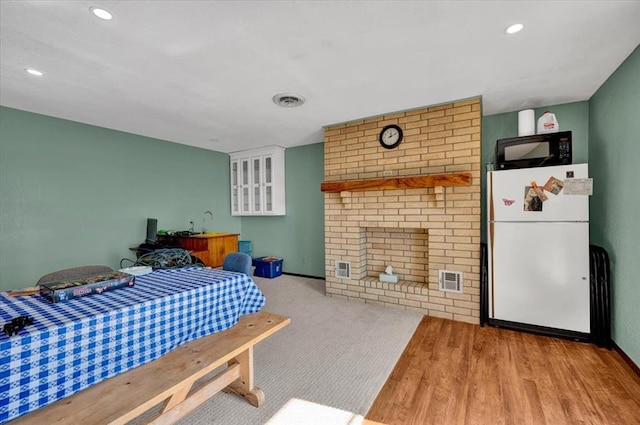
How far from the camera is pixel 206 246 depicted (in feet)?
14.0

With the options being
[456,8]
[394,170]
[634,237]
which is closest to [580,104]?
[634,237]

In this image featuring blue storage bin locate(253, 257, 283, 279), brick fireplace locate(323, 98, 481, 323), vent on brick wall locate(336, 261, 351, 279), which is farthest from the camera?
blue storage bin locate(253, 257, 283, 279)

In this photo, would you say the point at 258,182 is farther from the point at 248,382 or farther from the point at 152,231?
the point at 248,382

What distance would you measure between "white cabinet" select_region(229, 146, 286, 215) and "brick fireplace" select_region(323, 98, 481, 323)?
1503mm

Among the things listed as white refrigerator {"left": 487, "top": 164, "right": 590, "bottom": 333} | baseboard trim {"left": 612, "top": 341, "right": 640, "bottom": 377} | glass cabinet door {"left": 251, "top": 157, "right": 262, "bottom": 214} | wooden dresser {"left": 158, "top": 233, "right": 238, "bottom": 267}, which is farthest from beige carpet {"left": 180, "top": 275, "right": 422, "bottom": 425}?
glass cabinet door {"left": 251, "top": 157, "right": 262, "bottom": 214}

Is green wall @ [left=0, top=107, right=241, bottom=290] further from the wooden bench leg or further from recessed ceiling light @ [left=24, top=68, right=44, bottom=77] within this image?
the wooden bench leg

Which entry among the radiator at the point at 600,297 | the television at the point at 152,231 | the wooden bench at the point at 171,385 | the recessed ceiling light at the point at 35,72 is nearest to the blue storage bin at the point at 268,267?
the television at the point at 152,231

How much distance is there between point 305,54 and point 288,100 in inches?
35.9

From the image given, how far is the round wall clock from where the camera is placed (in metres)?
3.44

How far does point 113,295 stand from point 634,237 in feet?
11.7

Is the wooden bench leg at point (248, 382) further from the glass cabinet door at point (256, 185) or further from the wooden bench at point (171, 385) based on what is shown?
the glass cabinet door at point (256, 185)

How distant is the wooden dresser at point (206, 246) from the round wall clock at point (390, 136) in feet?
9.51

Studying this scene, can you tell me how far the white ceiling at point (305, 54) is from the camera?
5.49 ft

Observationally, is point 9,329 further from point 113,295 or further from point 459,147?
point 459,147
